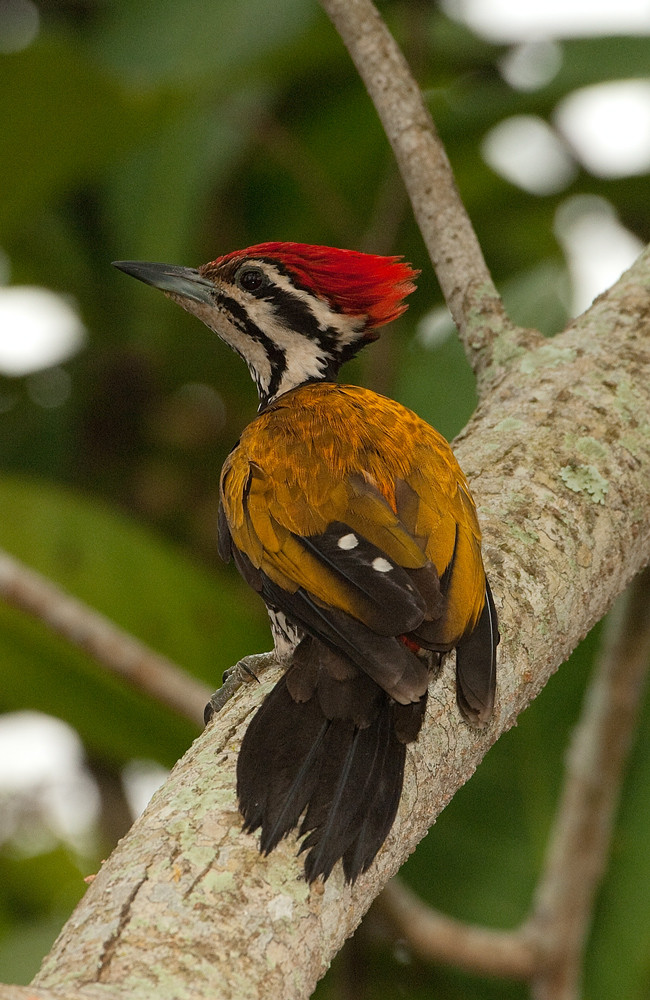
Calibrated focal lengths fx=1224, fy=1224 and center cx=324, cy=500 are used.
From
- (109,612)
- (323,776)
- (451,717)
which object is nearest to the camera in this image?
(323,776)

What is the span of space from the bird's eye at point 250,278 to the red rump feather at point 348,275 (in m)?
0.04

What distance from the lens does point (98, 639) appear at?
3.26 metres

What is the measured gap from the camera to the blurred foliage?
3.85m

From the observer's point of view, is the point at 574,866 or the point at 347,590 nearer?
the point at 347,590

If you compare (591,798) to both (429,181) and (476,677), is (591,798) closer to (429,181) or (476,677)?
(476,677)

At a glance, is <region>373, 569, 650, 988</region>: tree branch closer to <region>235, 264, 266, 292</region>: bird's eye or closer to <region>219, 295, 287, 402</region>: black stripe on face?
<region>219, 295, 287, 402</region>: black stripe on face

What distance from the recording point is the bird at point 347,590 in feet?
6.15

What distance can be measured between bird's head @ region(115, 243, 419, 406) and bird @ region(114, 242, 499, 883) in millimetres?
10

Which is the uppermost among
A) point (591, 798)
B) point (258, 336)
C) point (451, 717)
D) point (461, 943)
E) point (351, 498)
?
point (258, 336)

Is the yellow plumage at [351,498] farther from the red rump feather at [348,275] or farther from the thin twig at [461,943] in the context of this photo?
the thin twig at [461,943]

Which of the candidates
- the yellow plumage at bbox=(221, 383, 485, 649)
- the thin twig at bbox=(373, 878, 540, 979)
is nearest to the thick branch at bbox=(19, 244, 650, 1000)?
the yellow plumage at bbox=(221, 383, 485, 649)

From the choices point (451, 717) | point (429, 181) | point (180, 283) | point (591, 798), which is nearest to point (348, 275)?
point (429, 181)

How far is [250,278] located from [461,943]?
73.7 inches

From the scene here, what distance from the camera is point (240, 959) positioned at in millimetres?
1535
